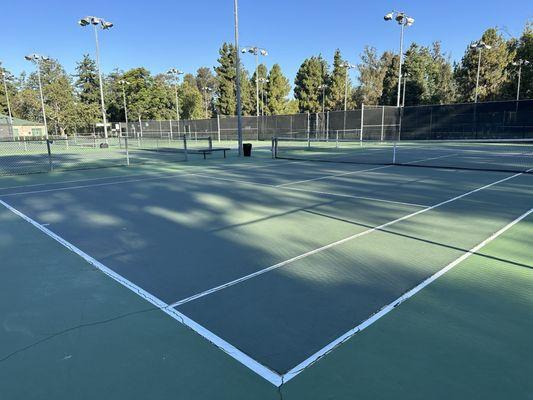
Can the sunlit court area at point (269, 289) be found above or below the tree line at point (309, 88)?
below

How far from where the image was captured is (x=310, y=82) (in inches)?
2477

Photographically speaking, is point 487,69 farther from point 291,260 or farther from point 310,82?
point 291,260

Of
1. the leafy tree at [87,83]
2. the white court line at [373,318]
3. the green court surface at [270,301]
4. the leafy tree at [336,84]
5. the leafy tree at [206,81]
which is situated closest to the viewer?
the green court surface at [270,301]

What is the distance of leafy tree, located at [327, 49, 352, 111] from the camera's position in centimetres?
6110

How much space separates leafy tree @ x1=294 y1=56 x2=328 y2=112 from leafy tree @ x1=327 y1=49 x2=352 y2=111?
6.59 ft

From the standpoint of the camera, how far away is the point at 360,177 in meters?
13.1

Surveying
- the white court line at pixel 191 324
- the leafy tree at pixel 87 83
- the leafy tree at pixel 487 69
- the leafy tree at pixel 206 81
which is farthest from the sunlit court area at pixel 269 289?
the leafy tree at pixel 206 81

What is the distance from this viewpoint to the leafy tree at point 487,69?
41.8 meters

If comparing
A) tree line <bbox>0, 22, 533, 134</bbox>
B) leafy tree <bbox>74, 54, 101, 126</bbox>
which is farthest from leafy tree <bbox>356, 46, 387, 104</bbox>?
leafy tree <bbox>74, 54, 101, 126</bbox>

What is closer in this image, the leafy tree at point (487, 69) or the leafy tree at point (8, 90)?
the leafy tree at point (487, 69)

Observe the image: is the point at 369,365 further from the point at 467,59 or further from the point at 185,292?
the point at 467,59

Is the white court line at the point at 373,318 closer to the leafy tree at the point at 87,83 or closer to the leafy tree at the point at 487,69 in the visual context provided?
the leafy tree at the point at 487,69

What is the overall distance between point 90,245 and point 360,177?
31.0ft

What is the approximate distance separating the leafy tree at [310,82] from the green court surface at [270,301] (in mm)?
57566
